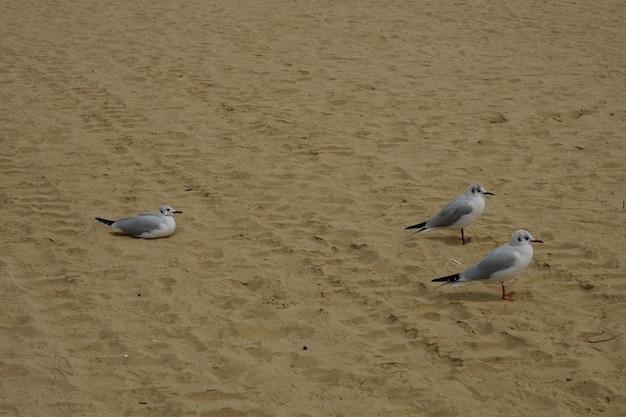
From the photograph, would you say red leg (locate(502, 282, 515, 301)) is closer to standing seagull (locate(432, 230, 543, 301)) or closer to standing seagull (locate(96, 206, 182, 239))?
standing seagull (locate(432, 230, 543, 301))

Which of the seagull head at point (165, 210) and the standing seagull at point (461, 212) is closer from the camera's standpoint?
the standing seagull at point (461, 212)

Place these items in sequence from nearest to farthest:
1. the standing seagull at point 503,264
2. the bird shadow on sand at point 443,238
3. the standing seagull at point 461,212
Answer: the standing seagull at point 503,264 → the standing seagull at point 461,212 → the bird shadow on sand at point 443,238

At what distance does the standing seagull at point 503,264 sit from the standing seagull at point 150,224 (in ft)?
7.29

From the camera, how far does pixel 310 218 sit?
718cm

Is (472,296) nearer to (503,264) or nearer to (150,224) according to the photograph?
(503,264)

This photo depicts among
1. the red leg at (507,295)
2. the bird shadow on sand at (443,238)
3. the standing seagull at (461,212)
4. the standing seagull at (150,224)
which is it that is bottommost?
the standing seagull at (150,224)

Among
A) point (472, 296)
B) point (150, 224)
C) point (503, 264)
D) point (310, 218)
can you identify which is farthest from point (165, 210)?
point (503, 264)

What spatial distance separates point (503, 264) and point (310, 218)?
6.48 feet

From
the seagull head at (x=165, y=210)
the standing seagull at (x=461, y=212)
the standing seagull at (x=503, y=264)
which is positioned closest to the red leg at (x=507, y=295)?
the standing seagull at (x=503, y=264)

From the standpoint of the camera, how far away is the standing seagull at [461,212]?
6.54 metres

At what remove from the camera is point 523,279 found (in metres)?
6.08

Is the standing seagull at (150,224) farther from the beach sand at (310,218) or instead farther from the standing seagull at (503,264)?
the standing seagull at (503,264)

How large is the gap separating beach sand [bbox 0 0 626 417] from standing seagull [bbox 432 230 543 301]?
17 centimetres

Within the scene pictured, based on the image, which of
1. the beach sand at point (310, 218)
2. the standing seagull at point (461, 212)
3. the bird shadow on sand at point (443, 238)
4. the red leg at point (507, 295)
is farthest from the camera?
the bird shadow on sand at point (443, 238)
